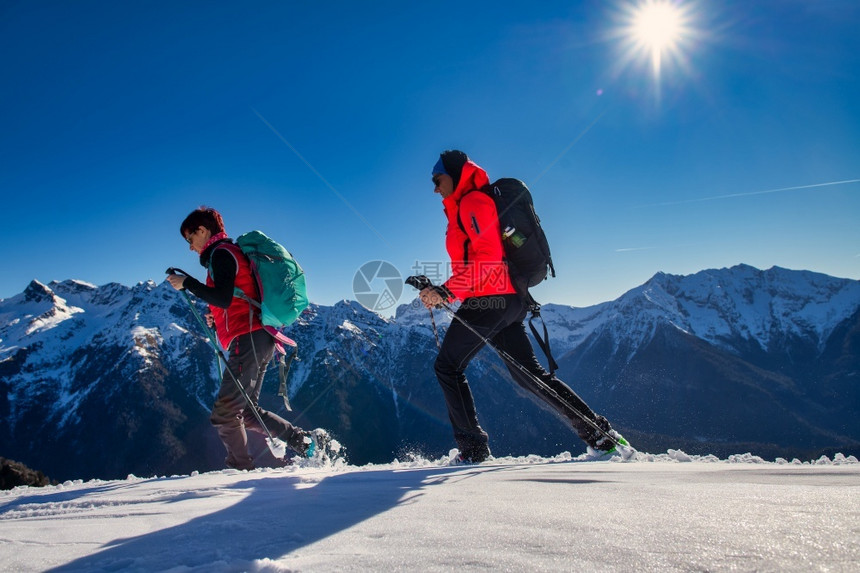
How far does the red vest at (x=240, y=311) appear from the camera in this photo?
5.10 meters

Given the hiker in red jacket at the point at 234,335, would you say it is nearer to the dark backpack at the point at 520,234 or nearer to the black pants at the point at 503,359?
the black pants at the point at 503,359

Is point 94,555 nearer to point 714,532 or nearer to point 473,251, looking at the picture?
point 714,532

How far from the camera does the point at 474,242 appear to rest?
15.1ft

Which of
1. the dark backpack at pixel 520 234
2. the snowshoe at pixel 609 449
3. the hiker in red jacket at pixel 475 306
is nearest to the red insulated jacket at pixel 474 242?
the hiker in red jacket at pixel 475 306

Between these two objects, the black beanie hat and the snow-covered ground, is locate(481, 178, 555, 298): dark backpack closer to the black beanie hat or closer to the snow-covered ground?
the black beanie hat

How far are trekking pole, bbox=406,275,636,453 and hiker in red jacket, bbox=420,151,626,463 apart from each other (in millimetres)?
16

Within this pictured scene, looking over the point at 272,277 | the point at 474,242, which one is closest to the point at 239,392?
the point at 272,277

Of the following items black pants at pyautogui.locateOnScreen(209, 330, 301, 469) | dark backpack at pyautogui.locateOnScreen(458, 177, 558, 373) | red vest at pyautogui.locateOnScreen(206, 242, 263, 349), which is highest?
dark backpack at pyautogui.locateOnScreen(458, 177, 558, 373)

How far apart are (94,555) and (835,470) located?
3.83 m

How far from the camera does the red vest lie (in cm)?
510

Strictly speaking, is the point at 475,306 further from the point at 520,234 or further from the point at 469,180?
the point at 469,180

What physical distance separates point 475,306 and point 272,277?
8.14 feet

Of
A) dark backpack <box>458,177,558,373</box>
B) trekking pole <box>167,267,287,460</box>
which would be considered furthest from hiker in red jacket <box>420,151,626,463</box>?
trekking pole <box>167,267,287,460</box>

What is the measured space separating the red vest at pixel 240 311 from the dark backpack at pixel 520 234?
2.63 metres
